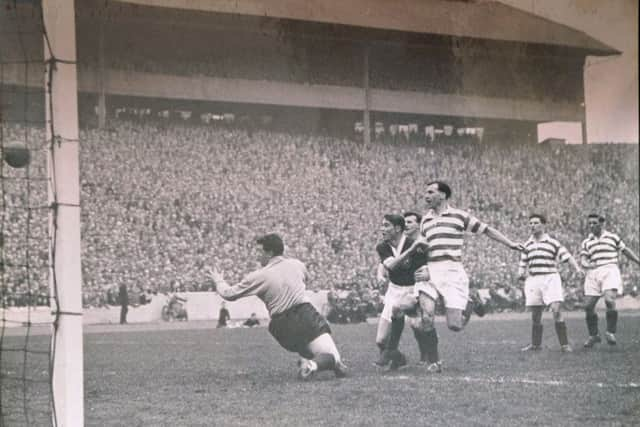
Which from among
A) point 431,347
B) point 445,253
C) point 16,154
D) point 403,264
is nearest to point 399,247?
point 403,264

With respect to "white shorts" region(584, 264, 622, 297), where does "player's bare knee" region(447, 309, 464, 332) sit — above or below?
below

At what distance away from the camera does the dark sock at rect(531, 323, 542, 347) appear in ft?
14.7

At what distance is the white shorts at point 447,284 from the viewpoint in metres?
4.25

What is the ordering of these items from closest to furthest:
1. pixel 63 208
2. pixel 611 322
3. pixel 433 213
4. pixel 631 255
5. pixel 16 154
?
pixel 63 208, pixel 16 154, pixel 433 213, pixel 611 322, pixel 631 255

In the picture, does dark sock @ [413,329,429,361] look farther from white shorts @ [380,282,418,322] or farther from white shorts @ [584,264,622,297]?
white shorts @ [584,264,622,297]

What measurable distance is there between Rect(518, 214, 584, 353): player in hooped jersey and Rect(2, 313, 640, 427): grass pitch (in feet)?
0.62

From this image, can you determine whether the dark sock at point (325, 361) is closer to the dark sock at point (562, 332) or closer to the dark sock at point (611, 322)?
the dark sock at point (562, 332)

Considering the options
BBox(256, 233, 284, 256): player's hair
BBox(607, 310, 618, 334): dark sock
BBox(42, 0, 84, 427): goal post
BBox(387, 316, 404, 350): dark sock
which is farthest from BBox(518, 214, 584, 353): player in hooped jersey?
BBox(42, 0, 84, 427): goal post

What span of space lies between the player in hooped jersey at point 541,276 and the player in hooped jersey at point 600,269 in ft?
0.32

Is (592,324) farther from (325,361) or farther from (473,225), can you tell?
(325,361)

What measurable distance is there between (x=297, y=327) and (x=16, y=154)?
60.5 inches

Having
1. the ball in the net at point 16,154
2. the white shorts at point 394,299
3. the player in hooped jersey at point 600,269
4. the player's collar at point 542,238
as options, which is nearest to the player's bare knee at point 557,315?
the player in hooped jersey at point 600,269

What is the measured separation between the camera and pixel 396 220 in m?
4.21

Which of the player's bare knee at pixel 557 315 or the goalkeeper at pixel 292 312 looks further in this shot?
the player's bare knee at pixel 557 315
